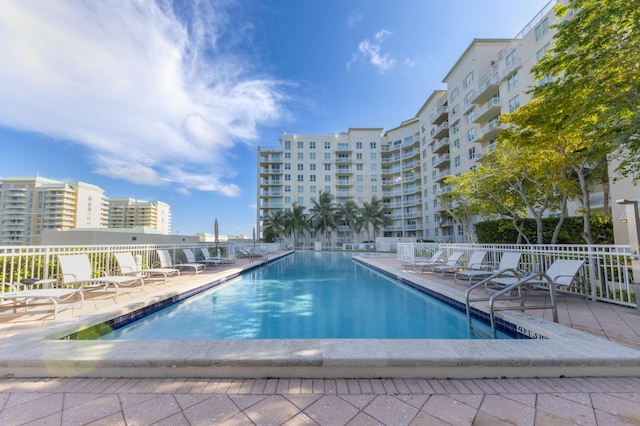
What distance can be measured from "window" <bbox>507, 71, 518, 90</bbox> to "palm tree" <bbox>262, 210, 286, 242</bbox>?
3126 cm

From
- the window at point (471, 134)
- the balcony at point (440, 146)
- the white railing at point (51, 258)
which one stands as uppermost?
the balcony at point (440, 146)

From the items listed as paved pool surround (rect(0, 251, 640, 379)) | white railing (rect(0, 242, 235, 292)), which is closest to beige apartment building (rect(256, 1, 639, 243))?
paved pool surround (rect(0, 251, 640, 379))

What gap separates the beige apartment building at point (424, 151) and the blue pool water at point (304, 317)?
53.4ft

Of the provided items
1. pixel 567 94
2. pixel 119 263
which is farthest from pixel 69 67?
pixel 567 94

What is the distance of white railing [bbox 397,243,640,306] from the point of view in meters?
4.55

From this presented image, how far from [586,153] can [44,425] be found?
859cm

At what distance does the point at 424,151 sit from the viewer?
43.1 metres

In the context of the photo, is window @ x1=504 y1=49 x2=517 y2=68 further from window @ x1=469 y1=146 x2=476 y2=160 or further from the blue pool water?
the blue pool water

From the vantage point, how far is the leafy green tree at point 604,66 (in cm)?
442

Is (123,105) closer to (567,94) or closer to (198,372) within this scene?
(198,372)

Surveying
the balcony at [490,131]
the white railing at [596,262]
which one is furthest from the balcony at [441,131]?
the white railing at [596,262]

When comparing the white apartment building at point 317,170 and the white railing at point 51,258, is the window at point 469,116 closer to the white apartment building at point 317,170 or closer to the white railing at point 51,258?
the white apartment building at point 317,170

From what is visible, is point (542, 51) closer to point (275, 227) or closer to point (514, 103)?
point (514, 103)

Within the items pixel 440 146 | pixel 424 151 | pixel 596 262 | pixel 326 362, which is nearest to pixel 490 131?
pixel 440 146
